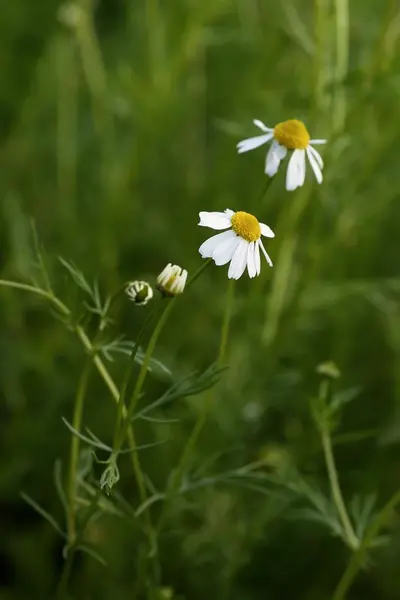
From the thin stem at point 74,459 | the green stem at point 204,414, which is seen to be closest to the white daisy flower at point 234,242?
the green stem at point 204,414

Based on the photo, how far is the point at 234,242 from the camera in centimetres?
97

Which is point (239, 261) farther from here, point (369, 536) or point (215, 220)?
point (369, 536)

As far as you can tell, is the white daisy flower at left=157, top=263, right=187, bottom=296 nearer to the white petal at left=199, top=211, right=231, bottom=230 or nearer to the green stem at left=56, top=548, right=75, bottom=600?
the white petal at left=199, top=211, right=231, bottom=230

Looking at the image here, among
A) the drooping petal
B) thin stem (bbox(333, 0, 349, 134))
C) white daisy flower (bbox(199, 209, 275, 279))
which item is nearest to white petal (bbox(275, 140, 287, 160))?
the drooping petal

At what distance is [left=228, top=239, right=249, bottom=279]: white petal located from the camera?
0.95 metres

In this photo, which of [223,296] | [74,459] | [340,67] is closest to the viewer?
[74,459]

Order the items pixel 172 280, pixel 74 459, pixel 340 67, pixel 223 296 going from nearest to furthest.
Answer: pixel 172 280, pixel 74 459, pixel 340 67, pixel 223 296

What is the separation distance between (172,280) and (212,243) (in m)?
0.07

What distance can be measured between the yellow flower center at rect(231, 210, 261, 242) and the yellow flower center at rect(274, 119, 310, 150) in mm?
215

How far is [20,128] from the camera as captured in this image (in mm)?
2480

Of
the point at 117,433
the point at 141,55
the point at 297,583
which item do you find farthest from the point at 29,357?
the point at 141,55

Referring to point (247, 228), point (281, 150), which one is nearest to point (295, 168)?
point (281, 150)

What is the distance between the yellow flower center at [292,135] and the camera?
116 centimetres

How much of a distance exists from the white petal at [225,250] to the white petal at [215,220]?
2 cm
